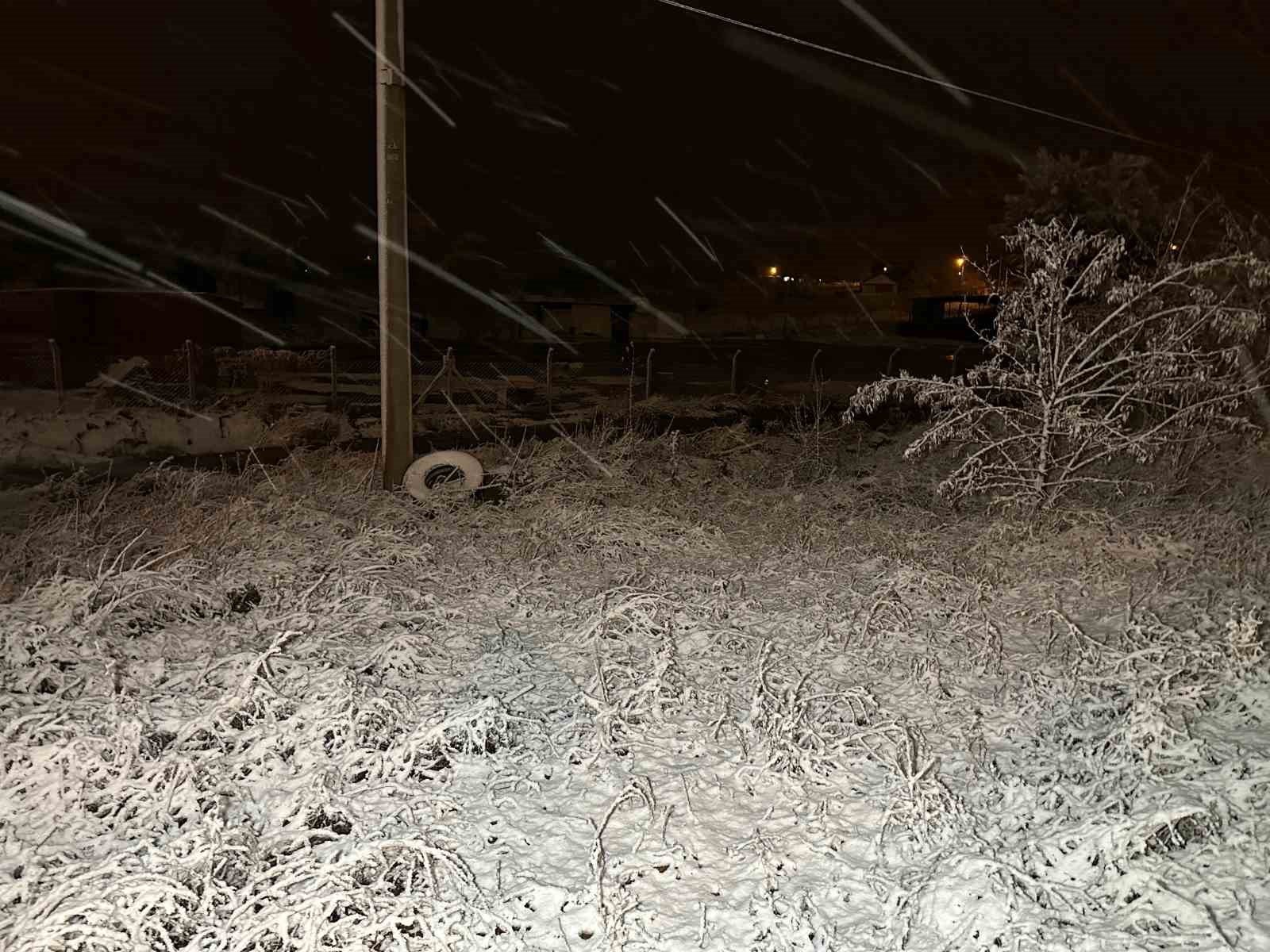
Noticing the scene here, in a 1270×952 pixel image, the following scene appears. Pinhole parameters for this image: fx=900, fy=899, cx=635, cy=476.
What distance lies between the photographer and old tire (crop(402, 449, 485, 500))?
322 inches

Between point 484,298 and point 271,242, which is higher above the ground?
point 271,242

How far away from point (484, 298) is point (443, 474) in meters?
34.0

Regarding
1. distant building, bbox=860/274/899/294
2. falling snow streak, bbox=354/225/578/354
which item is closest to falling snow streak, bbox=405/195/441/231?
falling snow streak, bbox=354/225/578/354

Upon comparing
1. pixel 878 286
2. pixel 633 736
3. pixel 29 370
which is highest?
pixel 633 736

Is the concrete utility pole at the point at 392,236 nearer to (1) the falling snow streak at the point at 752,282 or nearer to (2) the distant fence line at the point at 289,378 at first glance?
(2) the distant fence line at the point at 289,378

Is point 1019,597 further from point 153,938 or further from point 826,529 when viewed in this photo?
point 153,938

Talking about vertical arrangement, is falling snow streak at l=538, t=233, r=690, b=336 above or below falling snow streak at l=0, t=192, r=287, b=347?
below

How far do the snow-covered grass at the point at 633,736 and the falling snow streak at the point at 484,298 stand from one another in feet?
98.5

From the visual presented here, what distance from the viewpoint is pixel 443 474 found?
9156mm

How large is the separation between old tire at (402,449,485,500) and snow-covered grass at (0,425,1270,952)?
1.07 meters

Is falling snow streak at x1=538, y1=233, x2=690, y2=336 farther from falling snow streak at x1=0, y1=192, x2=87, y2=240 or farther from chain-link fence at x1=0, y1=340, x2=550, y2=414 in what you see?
falling snow streak at x1=0, y1=192, x2=87, y2=240

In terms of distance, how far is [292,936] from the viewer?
9.71 feet

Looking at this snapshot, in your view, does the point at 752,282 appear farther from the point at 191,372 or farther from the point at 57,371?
the point at 57,371

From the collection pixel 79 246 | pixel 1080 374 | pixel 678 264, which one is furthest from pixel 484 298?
pixel 1080 374
